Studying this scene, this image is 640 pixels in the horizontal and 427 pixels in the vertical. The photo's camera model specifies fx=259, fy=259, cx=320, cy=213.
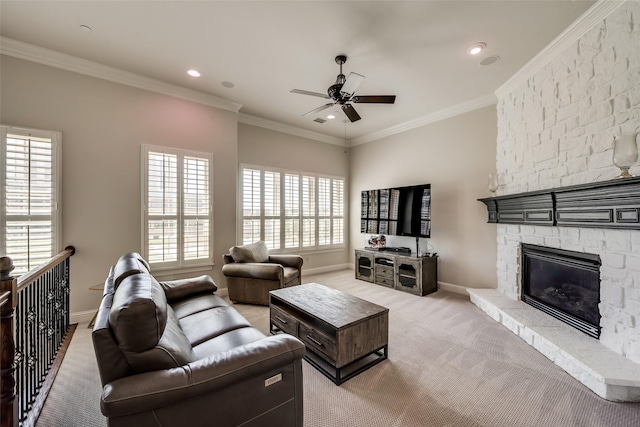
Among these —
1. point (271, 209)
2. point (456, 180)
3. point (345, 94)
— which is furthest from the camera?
point (271, 209)

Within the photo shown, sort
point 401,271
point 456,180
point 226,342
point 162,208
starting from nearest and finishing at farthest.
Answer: point 226,342 → point 162,208 → point 456,180 → point 401,271

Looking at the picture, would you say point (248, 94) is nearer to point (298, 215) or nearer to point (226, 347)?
point (298, 215)

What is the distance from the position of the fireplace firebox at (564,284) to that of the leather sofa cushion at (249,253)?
3.81m

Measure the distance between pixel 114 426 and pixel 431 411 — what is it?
74.8 inches

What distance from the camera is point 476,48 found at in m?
2.87

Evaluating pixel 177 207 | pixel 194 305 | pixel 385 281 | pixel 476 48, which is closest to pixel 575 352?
pixel 385 281

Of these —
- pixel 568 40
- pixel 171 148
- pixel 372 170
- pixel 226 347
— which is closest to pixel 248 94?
pixel 171 148

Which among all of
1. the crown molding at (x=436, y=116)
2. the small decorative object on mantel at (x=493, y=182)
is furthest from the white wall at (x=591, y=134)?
the crown molding at (x=436, y=116)

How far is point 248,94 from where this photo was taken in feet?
13.3

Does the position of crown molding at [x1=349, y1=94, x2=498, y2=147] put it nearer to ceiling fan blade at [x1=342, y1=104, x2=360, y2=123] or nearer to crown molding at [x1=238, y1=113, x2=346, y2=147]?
crown molding at [x1=238, y1=113, x2=346, y2=147]

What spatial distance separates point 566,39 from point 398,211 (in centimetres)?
305

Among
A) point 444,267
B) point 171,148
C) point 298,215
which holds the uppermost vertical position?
point 171,148

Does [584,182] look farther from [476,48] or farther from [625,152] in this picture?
[476,48]

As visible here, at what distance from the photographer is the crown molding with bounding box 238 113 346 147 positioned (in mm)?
4914
